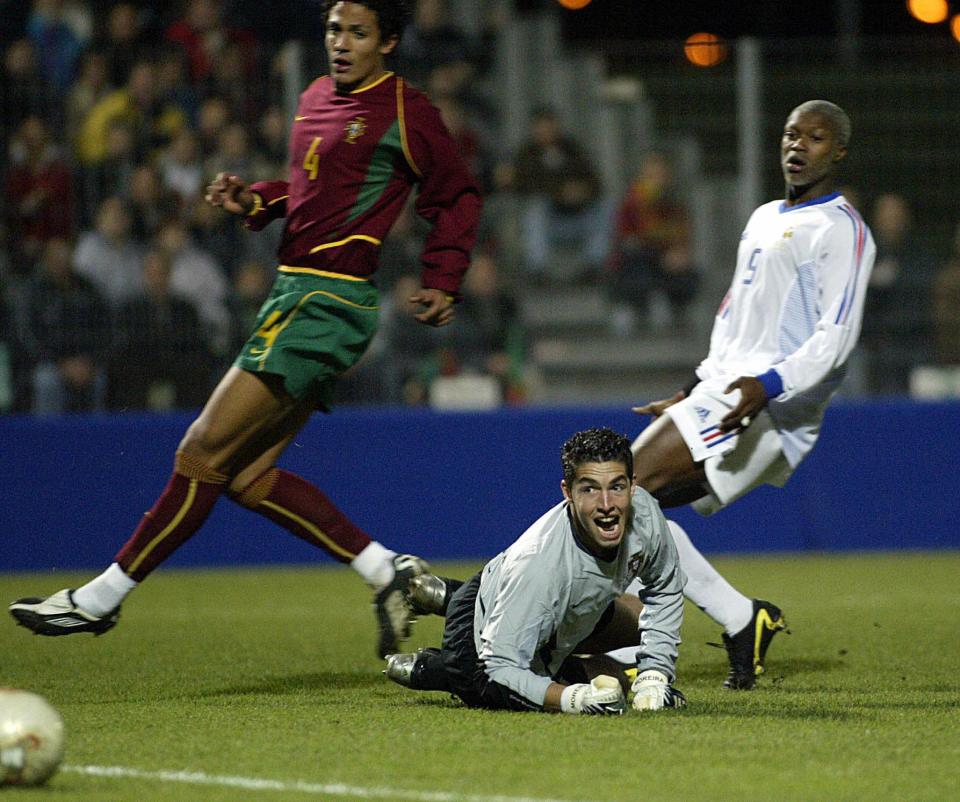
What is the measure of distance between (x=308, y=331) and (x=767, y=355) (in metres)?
1.57

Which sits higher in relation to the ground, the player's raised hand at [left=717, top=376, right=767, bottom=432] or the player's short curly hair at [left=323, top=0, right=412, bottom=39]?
the player's short curly hair at [left=323, top=0, right=412, bottom=39]

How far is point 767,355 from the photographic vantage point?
5.77m

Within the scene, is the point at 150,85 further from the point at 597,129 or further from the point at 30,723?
the point at 30,723

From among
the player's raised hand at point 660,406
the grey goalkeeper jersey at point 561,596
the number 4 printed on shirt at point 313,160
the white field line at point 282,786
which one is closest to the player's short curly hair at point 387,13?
the number 4 printed on shirt at point 313,160

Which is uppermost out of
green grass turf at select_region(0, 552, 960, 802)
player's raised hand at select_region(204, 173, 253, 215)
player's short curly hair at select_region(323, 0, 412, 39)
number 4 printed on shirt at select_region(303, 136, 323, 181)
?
player's short curly hair at select_region(323, 0, 412, 39)

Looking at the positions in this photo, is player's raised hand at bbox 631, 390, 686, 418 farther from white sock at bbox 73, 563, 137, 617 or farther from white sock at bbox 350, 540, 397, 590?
white sock at bbox 73, 563, 137, 617

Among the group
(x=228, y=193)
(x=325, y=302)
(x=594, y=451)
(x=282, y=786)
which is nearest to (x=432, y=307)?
(x=325, y=302)

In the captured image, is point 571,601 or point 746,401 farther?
point 746,401

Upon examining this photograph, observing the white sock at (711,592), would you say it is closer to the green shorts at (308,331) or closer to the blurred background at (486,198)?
the green shorts at (308,331)

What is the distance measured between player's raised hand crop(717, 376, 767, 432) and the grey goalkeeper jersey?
20.2 inches

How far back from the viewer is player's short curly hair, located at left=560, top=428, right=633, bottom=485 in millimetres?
4820

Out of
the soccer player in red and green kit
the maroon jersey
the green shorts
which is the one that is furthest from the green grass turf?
the maroon jersey

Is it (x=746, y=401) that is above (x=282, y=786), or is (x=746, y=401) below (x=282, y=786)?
above

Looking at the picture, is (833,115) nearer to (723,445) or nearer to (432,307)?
(723,445)
